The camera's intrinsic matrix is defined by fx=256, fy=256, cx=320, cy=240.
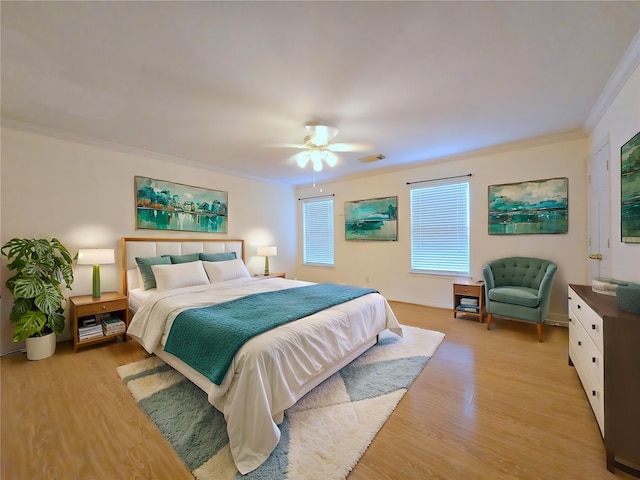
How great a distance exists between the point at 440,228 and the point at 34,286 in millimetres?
5327

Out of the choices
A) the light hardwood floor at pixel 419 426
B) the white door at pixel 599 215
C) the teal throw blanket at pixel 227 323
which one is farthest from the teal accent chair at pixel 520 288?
the teal throw blanket at pixel 227 323

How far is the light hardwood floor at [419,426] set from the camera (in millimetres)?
1422

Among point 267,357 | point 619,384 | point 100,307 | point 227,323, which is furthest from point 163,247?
point 619,384

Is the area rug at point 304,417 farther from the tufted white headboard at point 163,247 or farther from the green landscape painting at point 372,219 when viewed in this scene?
the green landscape painting at point 372,219

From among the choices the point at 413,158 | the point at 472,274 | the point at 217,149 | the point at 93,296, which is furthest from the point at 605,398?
the point at 93,296

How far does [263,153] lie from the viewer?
388 centimetres

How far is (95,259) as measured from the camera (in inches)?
120

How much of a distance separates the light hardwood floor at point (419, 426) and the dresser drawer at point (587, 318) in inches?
22.9

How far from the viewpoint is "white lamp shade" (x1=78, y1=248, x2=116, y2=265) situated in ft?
9.82

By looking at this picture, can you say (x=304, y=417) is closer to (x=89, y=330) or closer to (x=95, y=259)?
(x=89, y=330)

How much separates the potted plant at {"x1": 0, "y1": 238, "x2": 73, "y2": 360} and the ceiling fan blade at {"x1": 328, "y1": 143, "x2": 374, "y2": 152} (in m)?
3.46

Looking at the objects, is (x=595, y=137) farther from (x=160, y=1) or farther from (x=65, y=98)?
(x=65, y=98)

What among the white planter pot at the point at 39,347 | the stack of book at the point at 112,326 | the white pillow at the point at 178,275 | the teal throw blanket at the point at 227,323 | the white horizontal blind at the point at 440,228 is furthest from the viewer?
the white horizontal blind at the point at 440,228

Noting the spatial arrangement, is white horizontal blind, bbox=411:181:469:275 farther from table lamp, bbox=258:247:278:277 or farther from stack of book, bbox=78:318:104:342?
stack of book, bbox=78:318:104:342
